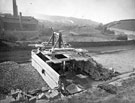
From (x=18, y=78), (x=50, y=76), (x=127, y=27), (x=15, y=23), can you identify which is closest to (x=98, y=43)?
(x=127, y=27)

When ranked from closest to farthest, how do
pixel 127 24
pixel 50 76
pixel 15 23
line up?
pixel 50 76 < pixel 127 24 < pixel 15 23

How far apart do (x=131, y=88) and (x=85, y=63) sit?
3.29m


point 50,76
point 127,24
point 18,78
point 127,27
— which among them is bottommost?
point 18,78

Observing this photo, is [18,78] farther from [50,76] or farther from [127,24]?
[127,24]

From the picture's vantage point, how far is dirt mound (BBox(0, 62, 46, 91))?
5.37m

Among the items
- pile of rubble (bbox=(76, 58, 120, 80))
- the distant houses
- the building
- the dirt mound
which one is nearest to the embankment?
the distant houses

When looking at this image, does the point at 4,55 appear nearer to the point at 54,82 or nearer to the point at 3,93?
the point at 3,93

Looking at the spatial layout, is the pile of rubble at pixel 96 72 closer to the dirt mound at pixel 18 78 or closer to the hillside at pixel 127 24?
the dirt mound at pixel 18 78

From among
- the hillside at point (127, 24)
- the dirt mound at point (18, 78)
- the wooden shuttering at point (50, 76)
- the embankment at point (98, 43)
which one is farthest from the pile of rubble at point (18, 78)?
the hillside at point (127, 24)

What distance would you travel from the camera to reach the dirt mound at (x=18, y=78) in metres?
5.37

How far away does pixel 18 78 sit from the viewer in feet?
19.3

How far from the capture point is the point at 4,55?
32.9 ft

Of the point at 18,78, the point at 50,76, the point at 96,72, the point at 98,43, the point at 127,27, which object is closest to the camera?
the point at 50,76

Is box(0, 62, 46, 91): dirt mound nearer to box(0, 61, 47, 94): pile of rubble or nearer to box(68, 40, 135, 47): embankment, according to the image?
box(0, 61, 47, 94): pile of rubble
